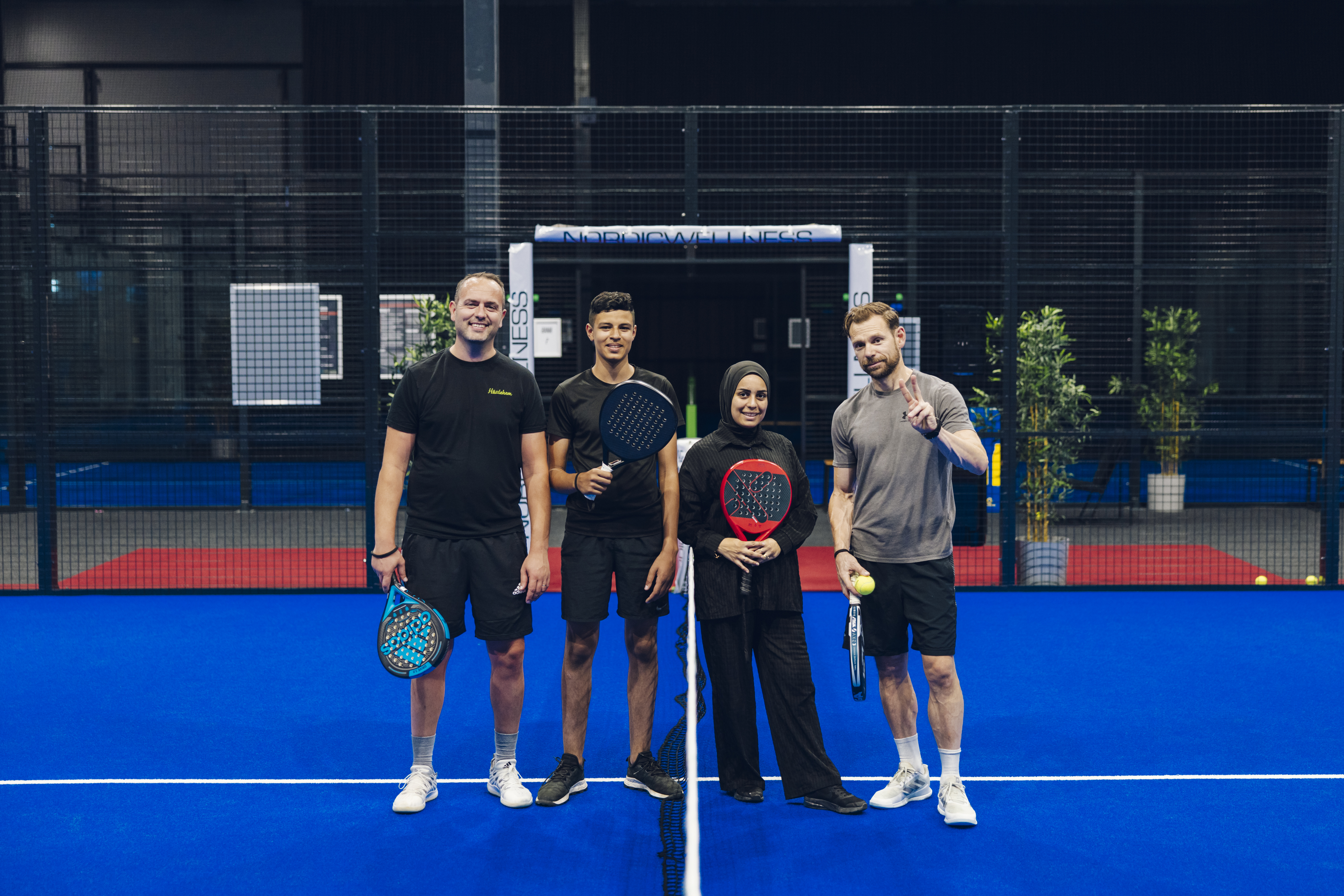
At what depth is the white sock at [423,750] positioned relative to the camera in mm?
4148

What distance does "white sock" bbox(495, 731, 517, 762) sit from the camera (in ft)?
13.8

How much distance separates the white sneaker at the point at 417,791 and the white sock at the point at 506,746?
0.25m

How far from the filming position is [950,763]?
4.00m

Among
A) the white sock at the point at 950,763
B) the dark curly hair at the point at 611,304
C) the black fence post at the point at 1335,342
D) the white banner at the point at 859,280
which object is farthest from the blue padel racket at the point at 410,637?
the black fence post at the point at 1335,342

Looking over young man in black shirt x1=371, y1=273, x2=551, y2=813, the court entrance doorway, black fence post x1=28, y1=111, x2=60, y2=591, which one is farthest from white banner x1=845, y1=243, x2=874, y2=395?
black fence post x1=28, y1=111, x2=60, y2=591

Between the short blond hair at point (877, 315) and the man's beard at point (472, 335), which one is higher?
the short blond hair at point (877, 315)

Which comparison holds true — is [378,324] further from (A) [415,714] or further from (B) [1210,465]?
(B) [1210,465]

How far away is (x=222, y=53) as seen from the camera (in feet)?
56.6

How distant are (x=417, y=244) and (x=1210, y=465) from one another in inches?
446

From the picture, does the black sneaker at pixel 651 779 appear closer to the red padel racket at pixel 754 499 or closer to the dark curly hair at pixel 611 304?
the red padel racket at pixel 754 499

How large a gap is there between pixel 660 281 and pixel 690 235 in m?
8.45

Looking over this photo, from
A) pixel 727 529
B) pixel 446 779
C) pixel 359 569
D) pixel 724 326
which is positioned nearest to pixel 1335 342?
pixel 727 529

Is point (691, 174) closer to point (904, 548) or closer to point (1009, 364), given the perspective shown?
point (1009, 364)

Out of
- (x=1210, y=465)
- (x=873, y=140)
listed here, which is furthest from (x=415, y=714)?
(x=1210, y=465)
